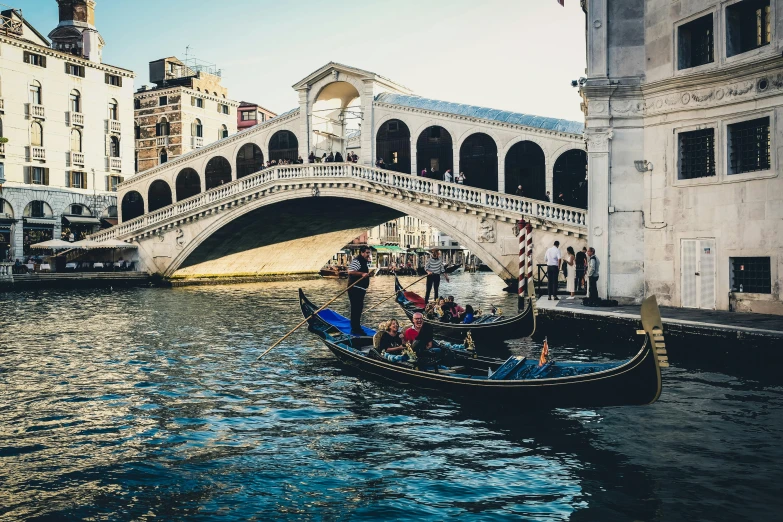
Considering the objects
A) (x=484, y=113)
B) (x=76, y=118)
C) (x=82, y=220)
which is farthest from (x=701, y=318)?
(x=76, y=118)

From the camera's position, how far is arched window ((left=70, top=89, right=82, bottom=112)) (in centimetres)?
3891

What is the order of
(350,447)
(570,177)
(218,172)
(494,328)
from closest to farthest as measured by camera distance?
(350,447) < (494,328) < (570,177) < (218,172)

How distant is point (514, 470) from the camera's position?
22.0ft

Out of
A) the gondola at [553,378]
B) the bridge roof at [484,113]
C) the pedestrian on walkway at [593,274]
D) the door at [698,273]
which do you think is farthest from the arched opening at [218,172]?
the gondola at [553,378]

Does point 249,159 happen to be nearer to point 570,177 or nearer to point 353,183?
point 353,183

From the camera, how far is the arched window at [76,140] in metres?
39.0

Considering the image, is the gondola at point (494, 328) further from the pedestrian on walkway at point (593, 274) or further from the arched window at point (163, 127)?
the arched window at point (163, 127)

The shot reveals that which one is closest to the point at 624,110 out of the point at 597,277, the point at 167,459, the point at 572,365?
the point at 597,277

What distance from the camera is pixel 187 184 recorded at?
37000 mm

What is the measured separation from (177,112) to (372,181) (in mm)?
23612

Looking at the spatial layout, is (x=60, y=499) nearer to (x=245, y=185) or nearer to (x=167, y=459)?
(x=167, y=459)

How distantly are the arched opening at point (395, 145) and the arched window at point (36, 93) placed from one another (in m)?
18.8

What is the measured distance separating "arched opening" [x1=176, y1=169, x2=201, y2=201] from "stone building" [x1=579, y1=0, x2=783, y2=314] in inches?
999

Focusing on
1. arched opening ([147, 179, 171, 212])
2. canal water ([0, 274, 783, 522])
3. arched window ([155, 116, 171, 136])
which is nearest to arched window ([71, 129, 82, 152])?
arched opening ([147, 179, 171, 212])
